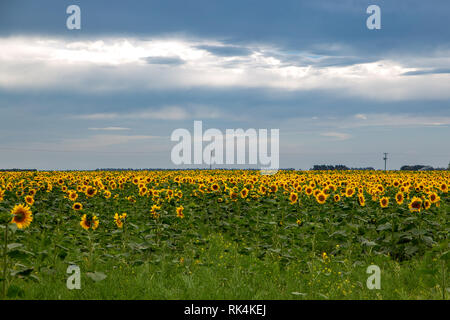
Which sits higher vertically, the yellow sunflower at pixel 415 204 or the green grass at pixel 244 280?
the yellow sunflower at pixel 415 204

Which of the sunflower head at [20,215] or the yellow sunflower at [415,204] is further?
the yellow sunflower at [415,204]

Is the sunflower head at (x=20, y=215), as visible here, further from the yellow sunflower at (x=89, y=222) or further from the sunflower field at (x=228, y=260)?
the yellow sunflower at (x=89, y=222)

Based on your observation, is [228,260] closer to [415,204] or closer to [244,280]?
[244,280]

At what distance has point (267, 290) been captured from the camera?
24.9 feet

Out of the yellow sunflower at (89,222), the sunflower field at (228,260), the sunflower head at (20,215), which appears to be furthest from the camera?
the yellow sunflower at (89,222)

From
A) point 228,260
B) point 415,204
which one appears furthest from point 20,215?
point 415,204

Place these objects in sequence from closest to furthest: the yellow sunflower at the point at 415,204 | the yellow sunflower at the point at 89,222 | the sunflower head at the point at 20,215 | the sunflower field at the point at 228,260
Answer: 1. the sunflower head at the point at 20,215
2. the sunflower field at the point at 228,260
3. the yellow sunflower at the point at 89,222
4. the yellow sunflower at the point at 415,204

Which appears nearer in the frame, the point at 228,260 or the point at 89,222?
the point at 89,222

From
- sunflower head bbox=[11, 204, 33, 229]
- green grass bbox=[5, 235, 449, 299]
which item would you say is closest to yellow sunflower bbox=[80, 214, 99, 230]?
green grass bbox=[5, 235, 449, 299]

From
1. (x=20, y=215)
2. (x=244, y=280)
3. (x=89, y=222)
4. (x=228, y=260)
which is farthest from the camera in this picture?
(x=228, y=260)

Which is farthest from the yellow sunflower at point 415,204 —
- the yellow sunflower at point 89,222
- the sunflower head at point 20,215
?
the sunflower head at point 20,215

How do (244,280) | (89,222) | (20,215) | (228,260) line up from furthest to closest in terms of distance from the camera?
(228,260), (244,280), (89,222), (20,215)
